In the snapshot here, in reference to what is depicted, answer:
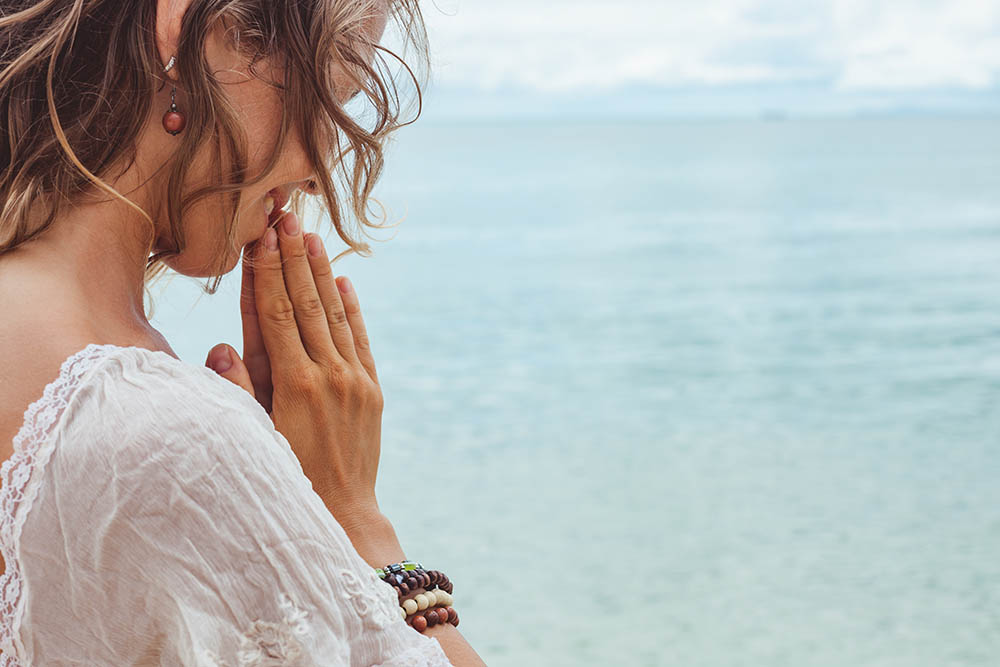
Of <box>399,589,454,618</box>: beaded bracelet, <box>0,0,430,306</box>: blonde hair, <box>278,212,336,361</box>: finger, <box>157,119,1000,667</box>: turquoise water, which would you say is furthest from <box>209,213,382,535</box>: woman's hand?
<box>157,119,1000,667</box>: turquoise water

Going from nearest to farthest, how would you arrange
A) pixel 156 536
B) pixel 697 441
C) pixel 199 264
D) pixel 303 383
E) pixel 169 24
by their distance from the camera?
pixel 156 536, pixel 169 24, pixel 199 264, pixel 303 383, pixel 697 441

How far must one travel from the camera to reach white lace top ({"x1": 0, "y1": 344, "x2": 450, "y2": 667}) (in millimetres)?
780

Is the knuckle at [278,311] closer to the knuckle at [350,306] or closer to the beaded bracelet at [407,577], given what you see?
the knuckle at [350,306]

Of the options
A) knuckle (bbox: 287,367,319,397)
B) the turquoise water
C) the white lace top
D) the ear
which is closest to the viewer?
the white lace top

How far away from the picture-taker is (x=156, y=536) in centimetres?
79

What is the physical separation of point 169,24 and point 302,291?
348 millimetres

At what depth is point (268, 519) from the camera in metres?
0.80

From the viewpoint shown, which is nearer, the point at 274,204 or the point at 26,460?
the point at 26,460

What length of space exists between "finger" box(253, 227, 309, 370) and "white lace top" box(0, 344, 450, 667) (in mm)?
362

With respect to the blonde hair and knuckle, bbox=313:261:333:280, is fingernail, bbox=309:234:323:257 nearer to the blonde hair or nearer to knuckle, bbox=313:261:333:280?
knuckle, bbox=313:261:333:280

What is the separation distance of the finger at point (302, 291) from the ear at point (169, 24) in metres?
0.28

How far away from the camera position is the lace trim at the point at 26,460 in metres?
0.79

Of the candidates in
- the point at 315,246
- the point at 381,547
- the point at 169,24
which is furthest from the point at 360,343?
the point at 169,24

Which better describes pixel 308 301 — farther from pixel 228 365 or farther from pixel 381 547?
pixel 381 547
